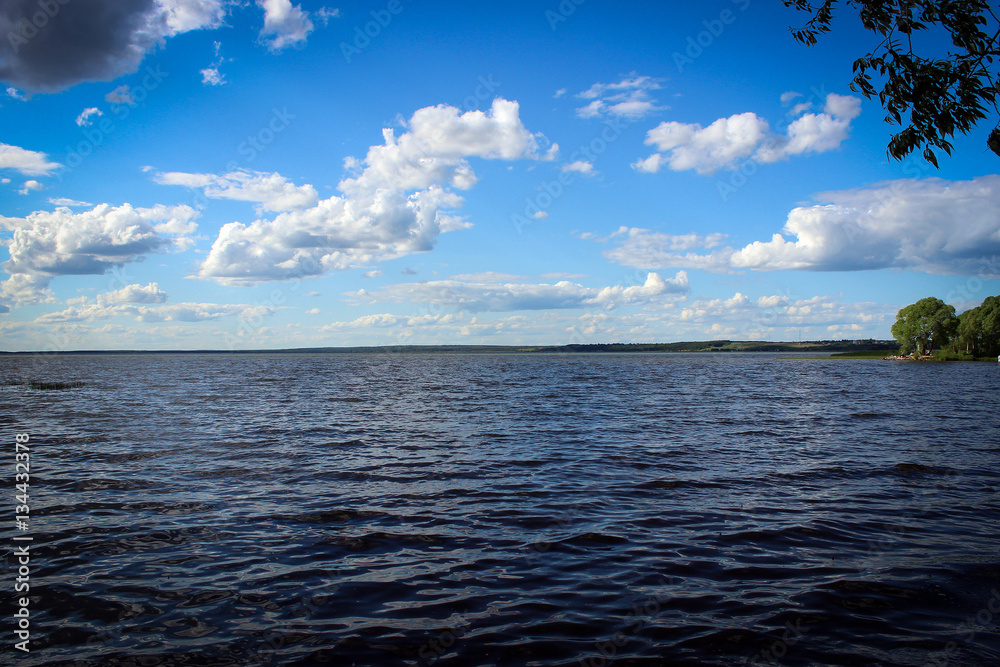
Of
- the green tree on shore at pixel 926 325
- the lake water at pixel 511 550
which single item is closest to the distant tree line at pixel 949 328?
the green tree on shore at pixel 926 325

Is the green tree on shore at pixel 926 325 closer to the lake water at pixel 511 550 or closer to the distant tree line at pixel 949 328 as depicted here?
the distant tree line at pixel 949 328

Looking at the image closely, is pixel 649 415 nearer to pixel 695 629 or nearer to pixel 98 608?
pixel 695 629

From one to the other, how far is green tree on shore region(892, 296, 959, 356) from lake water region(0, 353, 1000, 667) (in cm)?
15021

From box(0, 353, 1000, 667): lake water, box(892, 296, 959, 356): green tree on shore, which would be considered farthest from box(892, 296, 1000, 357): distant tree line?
box(0, 353, 1000, 667): lake water

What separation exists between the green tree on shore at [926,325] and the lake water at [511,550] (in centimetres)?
15021

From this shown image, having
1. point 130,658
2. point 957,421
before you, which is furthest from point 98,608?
point 957,421

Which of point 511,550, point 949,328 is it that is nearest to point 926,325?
point 949,328

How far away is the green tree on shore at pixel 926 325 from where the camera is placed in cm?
14200

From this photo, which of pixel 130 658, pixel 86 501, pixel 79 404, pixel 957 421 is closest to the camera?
pixel 130 658

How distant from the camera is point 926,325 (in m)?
144

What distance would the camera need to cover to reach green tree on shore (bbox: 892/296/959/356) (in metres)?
142

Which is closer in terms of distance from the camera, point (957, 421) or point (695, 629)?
point (695, 629)

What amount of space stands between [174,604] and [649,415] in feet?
100

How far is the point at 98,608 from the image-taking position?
912 cm
